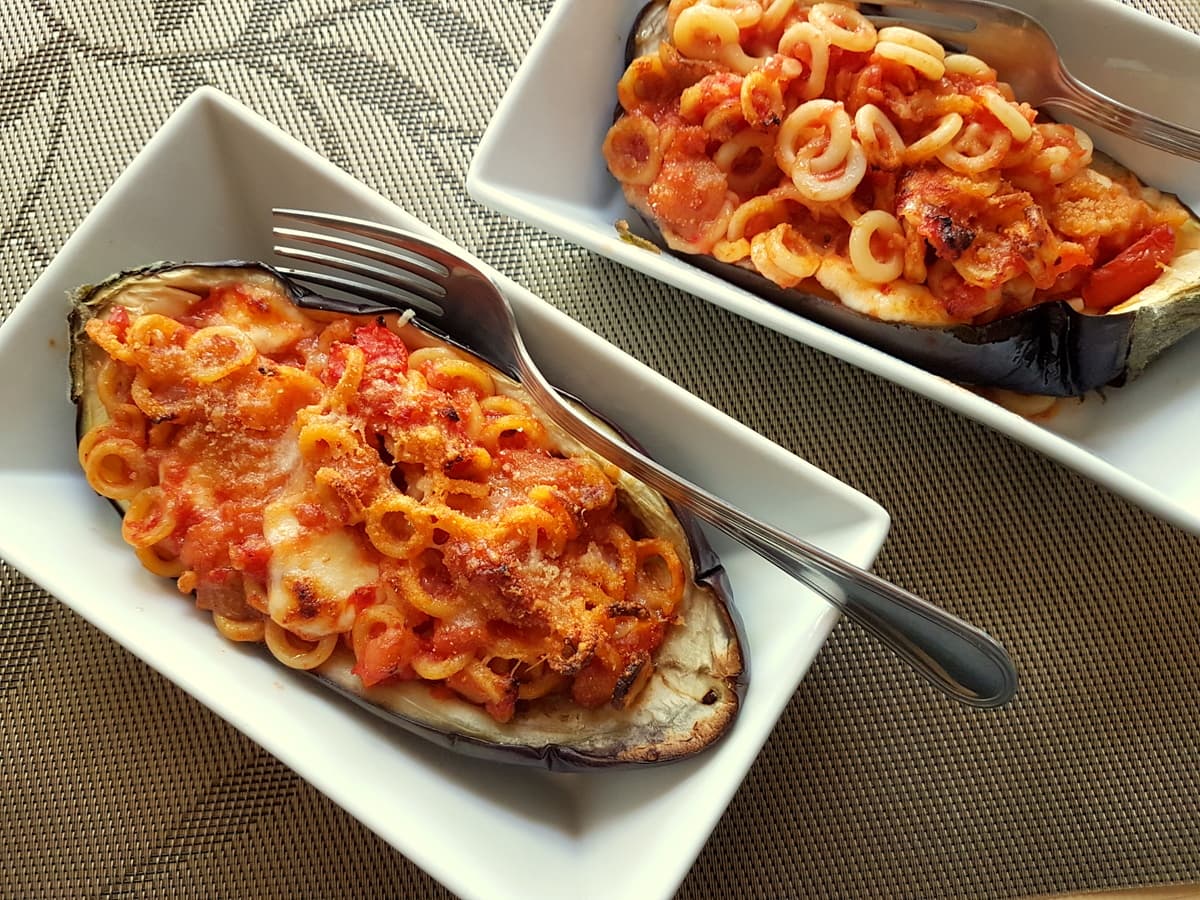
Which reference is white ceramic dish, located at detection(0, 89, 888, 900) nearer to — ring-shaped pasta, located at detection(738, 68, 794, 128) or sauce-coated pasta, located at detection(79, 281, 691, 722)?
sauce-coated pasta, located at detection(79, 281, 691, 722)

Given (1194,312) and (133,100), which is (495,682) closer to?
(1194,312)

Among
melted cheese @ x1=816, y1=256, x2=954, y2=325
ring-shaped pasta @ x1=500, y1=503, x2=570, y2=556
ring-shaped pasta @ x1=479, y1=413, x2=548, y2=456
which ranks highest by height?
melted cheese @ x1=816, y1=256, x2=954, y2=325

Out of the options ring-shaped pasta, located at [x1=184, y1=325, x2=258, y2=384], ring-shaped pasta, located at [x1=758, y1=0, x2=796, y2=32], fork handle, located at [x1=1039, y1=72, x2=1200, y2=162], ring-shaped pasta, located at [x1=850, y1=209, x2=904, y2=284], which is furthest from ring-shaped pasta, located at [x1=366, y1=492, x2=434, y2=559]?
fork handle, located at [x1=1039, y1=72, x2=1200, y2=162]

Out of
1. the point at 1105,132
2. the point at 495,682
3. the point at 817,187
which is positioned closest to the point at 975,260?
the point at 817,187

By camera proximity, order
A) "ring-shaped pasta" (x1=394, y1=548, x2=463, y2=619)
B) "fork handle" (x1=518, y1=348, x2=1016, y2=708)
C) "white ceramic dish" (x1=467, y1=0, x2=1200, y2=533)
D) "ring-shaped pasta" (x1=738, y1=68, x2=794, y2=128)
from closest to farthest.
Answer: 1. "fork handle" (x1=518, y1=348, x2=1016, y2=708)
2. "ring-shaped pasta" (x1=394, y1=548, x2=463, y2=619)
3. "white ceramic dish" (x1=467, y1=0, x2=1200, y2=533)
4. "ring-shaped pasta" (x1=738, y1=68, x2=794, y2=128)

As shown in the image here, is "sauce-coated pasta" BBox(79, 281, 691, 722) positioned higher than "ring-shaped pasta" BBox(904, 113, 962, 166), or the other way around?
"ring-shaped pasta" BBox(904, 113, 962, 166)

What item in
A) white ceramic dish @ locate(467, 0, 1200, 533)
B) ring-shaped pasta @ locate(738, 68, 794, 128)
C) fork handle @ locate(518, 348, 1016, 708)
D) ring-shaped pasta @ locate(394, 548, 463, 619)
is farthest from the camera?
ring-shaped pasta @ locate(738, 68, 794, 128)
